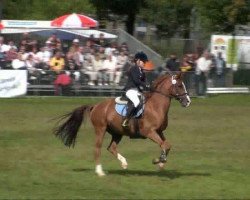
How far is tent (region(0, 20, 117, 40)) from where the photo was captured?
37809mm

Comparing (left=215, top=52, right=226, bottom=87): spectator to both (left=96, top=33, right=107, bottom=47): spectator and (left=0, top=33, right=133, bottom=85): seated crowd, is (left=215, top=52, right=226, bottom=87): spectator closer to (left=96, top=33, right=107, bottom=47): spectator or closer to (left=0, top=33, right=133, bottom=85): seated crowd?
(left=0, top=33, right=133, bottom=85): seated crowd

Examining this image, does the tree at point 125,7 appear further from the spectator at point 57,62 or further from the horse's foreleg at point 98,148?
the horse's foreleg at point 98,148

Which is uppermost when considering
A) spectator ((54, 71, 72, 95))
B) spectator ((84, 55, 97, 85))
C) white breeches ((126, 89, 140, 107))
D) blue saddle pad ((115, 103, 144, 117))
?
white breeches ((126, 89, 140, 107))

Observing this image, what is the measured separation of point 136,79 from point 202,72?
1825 cm

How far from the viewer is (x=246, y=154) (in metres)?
19.1

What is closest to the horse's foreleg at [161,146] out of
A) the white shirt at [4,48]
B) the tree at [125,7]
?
the white shirt at [4,48]

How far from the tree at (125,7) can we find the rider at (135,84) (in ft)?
133

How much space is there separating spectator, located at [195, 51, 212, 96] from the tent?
17.0 ft

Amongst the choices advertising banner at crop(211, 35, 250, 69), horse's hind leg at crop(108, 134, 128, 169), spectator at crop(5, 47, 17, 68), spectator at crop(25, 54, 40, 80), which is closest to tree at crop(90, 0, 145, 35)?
advertising banner at crop(211, 35, 250, 69)

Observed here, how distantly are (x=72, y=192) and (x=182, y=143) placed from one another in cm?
799

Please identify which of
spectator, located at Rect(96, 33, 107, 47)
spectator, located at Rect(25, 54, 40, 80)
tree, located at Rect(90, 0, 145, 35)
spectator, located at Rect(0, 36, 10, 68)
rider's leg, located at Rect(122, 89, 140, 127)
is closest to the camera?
rider's leg, located at Rect(122, 89, 140, 127)

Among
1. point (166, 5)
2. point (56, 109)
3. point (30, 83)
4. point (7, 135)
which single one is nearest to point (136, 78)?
point (7, 135)

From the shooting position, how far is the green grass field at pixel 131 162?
13.6 metres

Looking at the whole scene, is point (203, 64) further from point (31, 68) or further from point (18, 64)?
point (18, 64)
